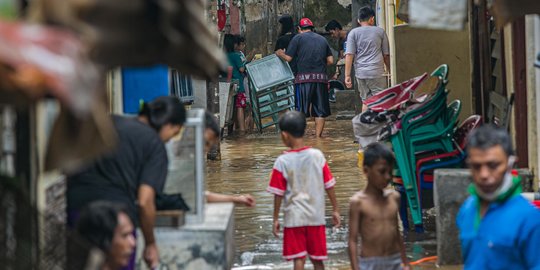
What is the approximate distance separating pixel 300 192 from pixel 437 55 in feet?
18.2

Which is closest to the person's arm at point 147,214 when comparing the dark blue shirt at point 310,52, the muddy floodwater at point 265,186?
the muddy floodwater at point 265,186

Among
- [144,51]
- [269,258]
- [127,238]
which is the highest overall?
[144,51]

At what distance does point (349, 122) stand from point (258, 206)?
9972 millimetres

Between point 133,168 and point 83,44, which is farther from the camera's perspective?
point 133,168

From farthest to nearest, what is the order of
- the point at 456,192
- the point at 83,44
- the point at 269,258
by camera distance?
the point at 269,258 → the point at 456,192 → the point at 83,44

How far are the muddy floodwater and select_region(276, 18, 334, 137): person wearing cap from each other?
47 centimetres

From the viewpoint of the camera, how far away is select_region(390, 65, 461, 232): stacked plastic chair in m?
10.4

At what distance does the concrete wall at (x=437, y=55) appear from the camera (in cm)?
1370

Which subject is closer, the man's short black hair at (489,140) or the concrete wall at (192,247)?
the man's short black hair at (489,140)

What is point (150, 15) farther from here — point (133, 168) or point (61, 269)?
point (133, 168)

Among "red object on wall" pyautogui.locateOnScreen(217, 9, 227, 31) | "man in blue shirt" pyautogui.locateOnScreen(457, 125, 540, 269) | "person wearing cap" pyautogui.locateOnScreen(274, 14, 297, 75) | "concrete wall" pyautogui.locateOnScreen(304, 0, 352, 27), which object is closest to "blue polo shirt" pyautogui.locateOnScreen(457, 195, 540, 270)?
Result: "man in blue shirt" pyautogui.locateOnScreen(457, 125, 540, 269)

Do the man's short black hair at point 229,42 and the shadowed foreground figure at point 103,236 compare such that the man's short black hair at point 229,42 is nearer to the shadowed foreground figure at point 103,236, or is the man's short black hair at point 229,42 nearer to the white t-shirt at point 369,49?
the white t-shirt at point 369,49

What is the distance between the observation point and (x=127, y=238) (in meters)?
5.46

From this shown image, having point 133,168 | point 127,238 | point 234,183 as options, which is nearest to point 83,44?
point 127,238
